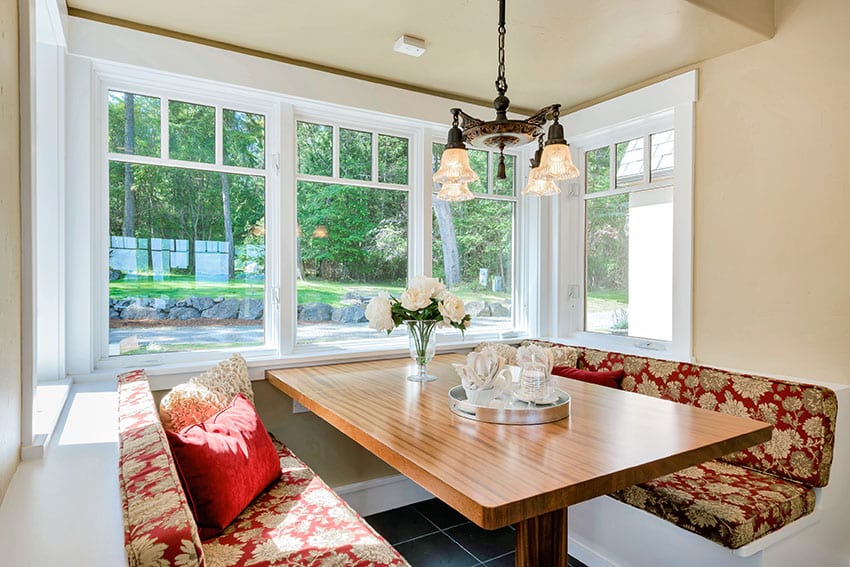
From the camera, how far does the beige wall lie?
1.08 m

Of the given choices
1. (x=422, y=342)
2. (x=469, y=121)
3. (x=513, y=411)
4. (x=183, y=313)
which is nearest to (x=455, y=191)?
(x=469, y=121)

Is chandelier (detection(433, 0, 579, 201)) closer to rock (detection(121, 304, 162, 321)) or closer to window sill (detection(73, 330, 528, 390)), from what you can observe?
window sill (detection(73, 330, 528, 390))

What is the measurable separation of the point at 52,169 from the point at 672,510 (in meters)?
2.77

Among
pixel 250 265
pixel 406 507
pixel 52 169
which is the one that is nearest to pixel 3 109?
pixel 52 169

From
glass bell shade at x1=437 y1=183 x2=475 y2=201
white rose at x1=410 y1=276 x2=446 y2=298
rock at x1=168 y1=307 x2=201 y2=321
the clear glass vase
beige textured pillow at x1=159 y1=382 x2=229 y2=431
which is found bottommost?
beige textured pillow at x1=159 y1=382 x2=229 y2=431

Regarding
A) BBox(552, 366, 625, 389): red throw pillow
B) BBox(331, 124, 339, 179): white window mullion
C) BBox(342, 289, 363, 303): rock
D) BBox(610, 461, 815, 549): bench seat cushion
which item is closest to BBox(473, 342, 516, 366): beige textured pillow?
BBox(552, 366, 625, 389): red throw pillow

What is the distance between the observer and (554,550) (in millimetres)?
1528

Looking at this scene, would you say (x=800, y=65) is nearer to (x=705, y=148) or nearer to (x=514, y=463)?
(x=705, y=148)

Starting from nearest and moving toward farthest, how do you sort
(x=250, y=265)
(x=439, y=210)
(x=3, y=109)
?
(x=3, y=109)
(x=250, y=265)
(x=439, y=210)

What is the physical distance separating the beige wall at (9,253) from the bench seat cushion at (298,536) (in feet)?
1.95

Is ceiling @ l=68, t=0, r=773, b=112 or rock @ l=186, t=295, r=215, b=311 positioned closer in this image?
ceiling @ l=68, t=0, r=773, b=112

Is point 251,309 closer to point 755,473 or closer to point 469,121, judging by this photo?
point 469,121

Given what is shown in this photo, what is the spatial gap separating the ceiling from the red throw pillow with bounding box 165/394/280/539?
1714 mm

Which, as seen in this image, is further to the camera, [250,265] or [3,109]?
[250,265]
